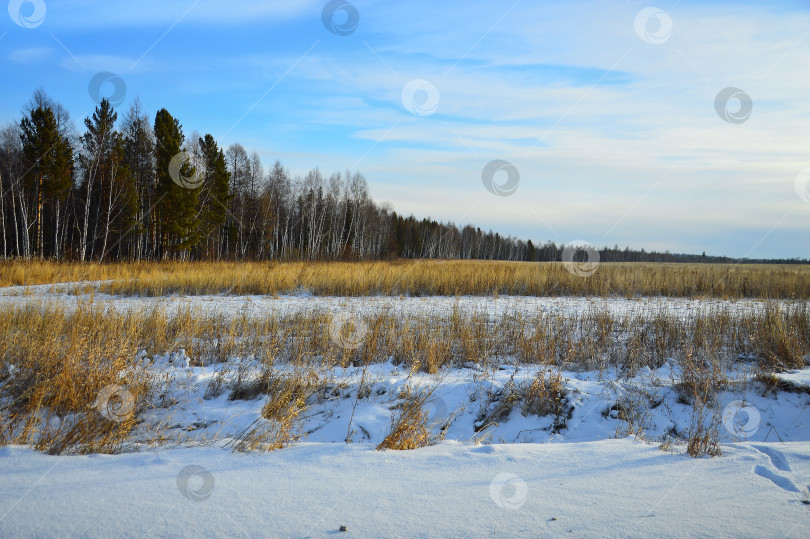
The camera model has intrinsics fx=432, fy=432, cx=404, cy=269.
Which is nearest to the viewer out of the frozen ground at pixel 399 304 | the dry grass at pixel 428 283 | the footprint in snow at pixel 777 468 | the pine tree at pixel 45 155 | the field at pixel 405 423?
the field at pixel 405 423

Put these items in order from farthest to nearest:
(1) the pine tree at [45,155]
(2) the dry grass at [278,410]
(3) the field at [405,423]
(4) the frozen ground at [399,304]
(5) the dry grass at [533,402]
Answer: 1. (1) the pine tree at [45,155]
2. (4) the frozen ground at [399,304]
3. (5) the dry grass at [533,402]
4. (2) the dry grass at [278,410]
5. (3) the field at [405,423]

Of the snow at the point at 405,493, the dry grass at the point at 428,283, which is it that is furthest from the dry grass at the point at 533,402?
the dry grass at the point at 428,283

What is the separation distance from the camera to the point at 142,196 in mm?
29000

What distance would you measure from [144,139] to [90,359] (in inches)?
1217

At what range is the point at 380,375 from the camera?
524cm

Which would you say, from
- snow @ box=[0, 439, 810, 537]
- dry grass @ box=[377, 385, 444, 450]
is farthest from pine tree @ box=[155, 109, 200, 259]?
dry grass @ box=[377, 385, 444, 450]

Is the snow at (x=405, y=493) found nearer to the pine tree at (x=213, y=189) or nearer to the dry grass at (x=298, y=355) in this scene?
the dry grass at (x=298, y=355)

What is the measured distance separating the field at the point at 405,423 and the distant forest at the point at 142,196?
69.5 ft

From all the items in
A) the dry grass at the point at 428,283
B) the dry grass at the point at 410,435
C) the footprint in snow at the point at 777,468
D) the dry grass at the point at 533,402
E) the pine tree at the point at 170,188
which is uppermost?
the pine tree at the point at 170,188

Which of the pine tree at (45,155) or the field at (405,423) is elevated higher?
the pine tree at (45,155)

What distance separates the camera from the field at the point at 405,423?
2143 millimetres

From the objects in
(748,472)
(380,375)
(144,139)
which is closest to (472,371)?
(380,375)

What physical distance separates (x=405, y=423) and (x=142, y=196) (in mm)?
31759

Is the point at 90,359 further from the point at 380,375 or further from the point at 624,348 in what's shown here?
the point at 624,348
